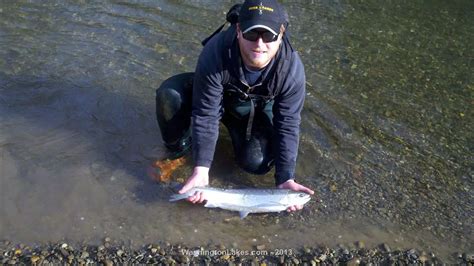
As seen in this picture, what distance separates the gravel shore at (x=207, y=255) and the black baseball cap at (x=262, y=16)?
6.35ft

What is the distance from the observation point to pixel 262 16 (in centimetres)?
380

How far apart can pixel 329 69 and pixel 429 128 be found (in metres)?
1.74

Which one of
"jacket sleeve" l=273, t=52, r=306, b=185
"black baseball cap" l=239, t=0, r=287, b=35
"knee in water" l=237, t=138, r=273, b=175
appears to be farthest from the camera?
"knee in water" l=237, t=138, r=273, b=175

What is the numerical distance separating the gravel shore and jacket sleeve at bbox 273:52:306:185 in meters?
0.73

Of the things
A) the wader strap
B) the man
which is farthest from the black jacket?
Result: the wader strap

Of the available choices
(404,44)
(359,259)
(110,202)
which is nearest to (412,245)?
(359,259)

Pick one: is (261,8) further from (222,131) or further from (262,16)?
(222,131)

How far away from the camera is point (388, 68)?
292 inches

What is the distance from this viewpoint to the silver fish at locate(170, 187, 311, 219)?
444 centimetres

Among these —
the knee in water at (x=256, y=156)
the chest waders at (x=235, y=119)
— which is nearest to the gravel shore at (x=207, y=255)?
the knee in water at (x=256, y=156)

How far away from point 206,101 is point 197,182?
2.44ft

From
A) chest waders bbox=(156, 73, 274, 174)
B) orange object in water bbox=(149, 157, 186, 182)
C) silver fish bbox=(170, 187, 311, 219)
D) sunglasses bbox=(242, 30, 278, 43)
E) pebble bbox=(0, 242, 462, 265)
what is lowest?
pebble bbox=(0, 242, 462, 265)

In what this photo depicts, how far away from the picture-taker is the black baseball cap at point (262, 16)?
3.79m

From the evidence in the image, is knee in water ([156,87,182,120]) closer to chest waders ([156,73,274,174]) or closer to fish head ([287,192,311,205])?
chest waders ([156,73,274,174])
